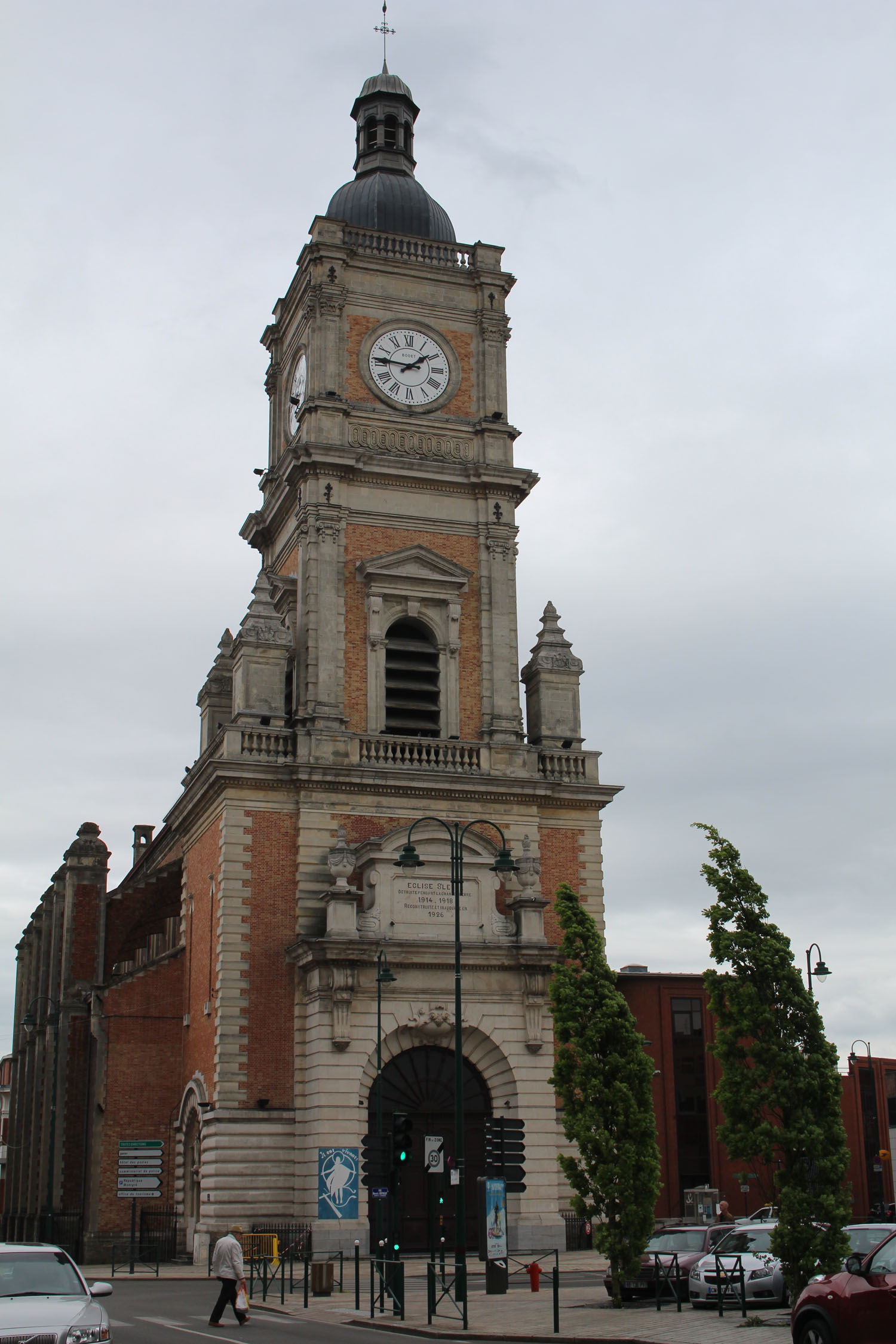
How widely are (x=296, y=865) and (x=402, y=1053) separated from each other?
5543mm

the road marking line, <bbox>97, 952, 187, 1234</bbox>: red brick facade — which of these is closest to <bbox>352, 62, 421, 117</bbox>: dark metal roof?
<bbox>97, 952, 187, 1234</bbox>: red brick facade

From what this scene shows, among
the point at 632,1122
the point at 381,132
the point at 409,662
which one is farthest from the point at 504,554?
the point at 632,1122

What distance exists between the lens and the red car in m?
13.7

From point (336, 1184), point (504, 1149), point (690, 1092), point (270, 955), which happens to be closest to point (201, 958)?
point (270, 955)

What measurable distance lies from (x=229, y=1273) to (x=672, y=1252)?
845 cm

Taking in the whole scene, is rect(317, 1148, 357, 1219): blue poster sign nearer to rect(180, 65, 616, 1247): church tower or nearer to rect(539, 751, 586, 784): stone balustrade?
rect(180, 65, 616, 1247): church tower

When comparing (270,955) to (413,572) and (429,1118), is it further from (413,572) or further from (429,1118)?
(413,572)

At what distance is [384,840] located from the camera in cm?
3803

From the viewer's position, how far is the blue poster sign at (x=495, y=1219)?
Answer: 25.0m

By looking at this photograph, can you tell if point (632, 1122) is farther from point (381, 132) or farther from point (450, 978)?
point (381, 132)

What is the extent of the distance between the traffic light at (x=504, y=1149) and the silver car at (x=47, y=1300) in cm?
1010

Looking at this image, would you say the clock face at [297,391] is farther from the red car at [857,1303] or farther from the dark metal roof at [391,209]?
the red car at [857,1303]

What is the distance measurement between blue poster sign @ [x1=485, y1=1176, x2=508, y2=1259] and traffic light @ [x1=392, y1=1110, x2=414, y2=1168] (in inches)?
65.2

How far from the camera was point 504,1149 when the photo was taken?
80.9 feet
